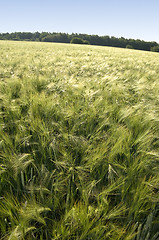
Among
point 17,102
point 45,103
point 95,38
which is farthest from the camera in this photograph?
point 95,38

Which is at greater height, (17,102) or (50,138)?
(17,102)

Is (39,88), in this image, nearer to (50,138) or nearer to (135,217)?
(50,138)

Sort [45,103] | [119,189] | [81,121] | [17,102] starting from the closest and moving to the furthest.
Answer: [119,189] < [81,121] < [45,103] < [17,102]

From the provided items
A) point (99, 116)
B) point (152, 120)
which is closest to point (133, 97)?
point (152, 120)

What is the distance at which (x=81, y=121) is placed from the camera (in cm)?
141

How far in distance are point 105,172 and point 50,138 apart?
48 cm

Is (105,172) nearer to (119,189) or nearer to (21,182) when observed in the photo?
(119,189)

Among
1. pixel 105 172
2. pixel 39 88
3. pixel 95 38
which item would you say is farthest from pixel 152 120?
pixel 95 38

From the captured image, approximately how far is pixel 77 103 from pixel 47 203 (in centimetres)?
101

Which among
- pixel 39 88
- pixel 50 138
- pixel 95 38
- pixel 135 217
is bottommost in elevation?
pixel 135 217

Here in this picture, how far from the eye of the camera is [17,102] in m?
1.76

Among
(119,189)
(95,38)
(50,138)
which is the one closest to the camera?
(119,189)

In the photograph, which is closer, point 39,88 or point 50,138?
point 50,138

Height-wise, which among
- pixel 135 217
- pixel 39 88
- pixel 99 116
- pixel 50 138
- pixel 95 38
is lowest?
pixel 135 217
